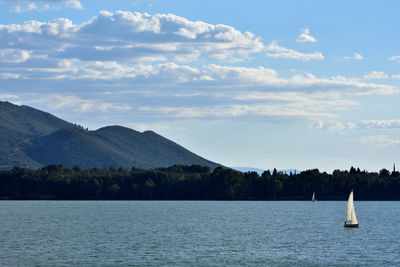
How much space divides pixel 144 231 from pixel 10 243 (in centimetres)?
3089

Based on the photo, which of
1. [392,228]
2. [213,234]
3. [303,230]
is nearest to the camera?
[213,234]

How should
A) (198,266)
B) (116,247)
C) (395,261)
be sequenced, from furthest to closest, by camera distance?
1. (116,247)
2. (395,261)
3. (198,266)

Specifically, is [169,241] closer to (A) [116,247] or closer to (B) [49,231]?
(A) [116,247]

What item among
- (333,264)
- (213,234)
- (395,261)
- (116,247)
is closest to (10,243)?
(116,247)

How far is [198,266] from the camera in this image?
241ft

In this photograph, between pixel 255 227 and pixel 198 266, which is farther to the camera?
pixel 255 227

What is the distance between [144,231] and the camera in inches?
4840

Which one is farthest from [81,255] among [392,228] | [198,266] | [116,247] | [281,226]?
[392,228]

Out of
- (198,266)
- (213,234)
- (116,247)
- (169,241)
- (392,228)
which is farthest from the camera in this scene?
(392,228)

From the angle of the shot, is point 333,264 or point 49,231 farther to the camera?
point 49,231

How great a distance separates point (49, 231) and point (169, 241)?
1217 inches

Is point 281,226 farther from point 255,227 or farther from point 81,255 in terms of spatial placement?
point 81,255

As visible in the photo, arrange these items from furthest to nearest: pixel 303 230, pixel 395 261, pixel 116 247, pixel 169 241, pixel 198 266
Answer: pixel 303 230 < pixel 169 241 < pixel 116 247 < pixel 395 261 < pixel 198 266

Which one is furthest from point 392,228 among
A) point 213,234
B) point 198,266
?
point 198,266
